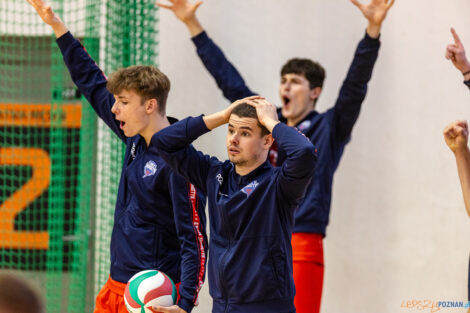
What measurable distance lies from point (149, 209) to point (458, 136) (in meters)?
1.61

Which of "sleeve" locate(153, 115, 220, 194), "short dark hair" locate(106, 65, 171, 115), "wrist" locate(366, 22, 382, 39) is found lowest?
"sleeve" locate(153, 115, 220, 194)

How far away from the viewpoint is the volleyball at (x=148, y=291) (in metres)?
3.28

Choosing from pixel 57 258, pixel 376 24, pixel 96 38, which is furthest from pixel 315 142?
pixel 57 258

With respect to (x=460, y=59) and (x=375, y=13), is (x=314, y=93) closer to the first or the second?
(x=375, y=13)

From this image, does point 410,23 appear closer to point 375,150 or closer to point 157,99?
point 375,150

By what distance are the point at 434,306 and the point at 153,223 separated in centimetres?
270

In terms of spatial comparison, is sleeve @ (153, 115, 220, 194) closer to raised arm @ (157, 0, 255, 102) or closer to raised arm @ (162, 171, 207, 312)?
raised arm @ (162, 171, 207, 312)

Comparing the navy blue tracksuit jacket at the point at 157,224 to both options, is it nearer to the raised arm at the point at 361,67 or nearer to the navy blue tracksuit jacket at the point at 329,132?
the navy blue tracksuit jacket at the point at 329,132

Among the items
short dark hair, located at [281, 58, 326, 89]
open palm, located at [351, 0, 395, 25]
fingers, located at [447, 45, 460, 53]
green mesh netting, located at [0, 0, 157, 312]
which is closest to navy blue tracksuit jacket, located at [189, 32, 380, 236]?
open palm, located at [351, 0, 395, 25]

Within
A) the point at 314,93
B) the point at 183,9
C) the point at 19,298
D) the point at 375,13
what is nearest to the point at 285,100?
the point at 314,93

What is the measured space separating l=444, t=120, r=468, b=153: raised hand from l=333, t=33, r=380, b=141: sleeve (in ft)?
3.62

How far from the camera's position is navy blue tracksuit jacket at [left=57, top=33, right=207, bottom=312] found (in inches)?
135

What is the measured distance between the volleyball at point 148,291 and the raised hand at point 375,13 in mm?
2113

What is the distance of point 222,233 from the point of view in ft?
10.6
